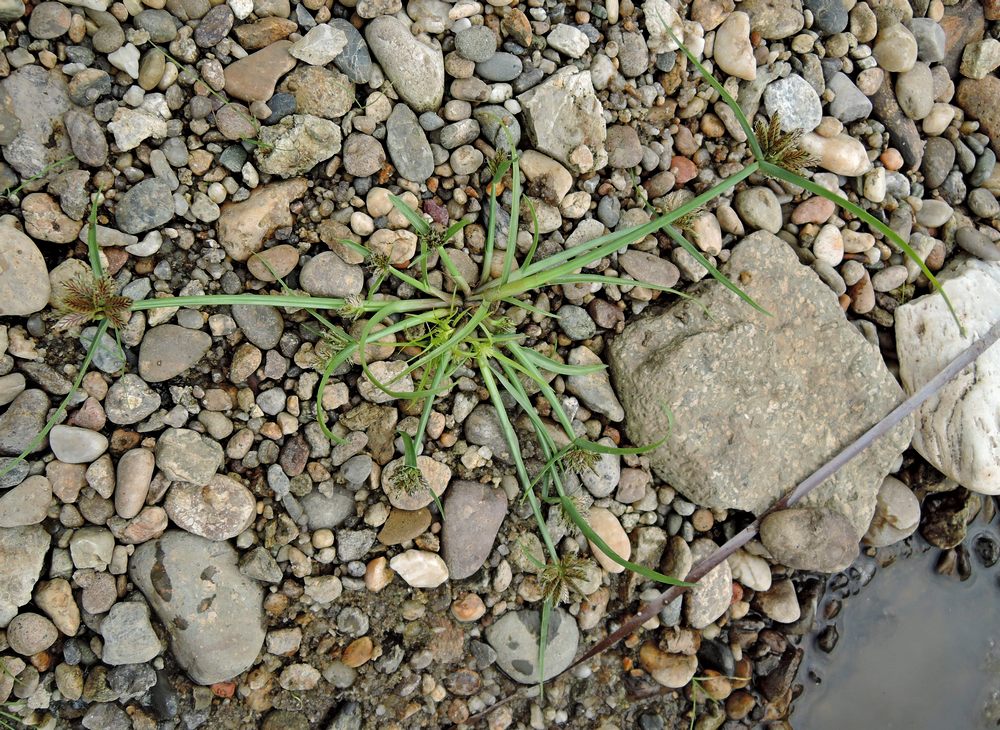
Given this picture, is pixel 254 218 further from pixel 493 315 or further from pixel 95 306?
pixel 493 315

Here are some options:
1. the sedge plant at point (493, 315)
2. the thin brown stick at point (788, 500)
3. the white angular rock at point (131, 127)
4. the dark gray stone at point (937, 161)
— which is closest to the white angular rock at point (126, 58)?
the white angular rock at point (131, 127)

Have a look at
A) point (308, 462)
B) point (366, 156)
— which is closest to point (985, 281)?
point (366, 156)

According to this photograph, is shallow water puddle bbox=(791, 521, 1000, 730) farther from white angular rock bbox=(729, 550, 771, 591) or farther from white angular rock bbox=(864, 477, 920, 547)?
white angular rock bbox=(729, 550, 771, 591)

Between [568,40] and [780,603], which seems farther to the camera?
[780,603]

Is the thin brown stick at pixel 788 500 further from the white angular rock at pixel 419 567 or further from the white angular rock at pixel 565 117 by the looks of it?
the white angular rock at pixel 565 117

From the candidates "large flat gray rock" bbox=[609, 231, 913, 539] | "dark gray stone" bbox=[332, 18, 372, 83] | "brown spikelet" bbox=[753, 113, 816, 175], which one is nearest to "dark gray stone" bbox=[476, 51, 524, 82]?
"dark gray stone" bbox=[332, 18, 372, 83]

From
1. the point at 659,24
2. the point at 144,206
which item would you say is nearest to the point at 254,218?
the point at 144,206
